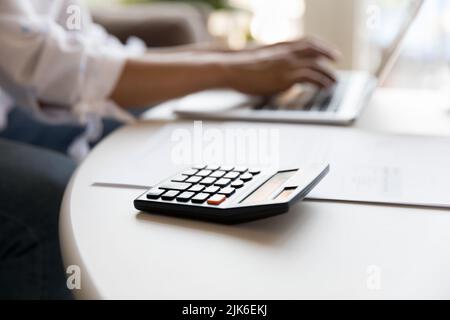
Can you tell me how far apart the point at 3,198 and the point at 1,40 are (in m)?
0.23

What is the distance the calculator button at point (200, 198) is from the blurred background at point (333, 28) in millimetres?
1130

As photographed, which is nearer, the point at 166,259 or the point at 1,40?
the point at 166,259

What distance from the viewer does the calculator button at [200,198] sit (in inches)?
16.0

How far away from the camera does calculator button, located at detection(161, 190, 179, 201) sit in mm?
419

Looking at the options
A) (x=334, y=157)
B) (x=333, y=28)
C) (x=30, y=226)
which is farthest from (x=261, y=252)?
(x=333, y=28)

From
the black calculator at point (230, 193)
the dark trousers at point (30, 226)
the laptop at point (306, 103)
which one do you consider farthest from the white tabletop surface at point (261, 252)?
the laptop at point (306, 103)

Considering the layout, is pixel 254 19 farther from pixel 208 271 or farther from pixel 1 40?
pixel 208 271

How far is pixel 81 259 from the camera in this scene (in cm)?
35

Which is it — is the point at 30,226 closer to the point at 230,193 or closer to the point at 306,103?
the point at 230,193

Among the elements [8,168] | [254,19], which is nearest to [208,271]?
[8,168]

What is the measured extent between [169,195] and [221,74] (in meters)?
0.36

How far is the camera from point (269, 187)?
423 millimetres

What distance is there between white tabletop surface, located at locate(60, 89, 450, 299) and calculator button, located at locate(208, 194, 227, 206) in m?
0.02

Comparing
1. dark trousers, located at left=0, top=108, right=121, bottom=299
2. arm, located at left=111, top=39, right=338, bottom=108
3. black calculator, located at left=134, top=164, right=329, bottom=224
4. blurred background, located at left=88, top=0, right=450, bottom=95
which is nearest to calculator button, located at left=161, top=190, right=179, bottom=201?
black calculator, located at left=134, top=164, right=329, bottom=224
